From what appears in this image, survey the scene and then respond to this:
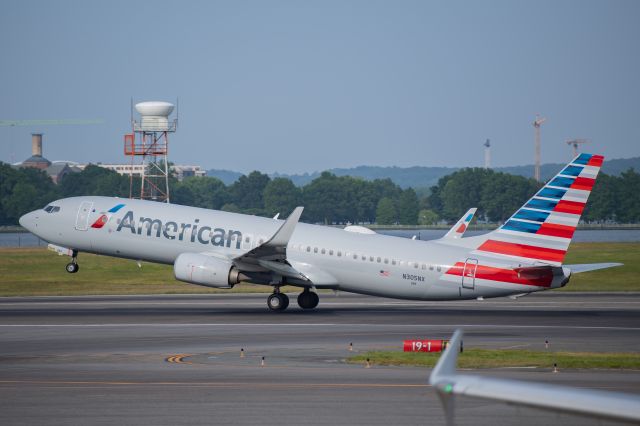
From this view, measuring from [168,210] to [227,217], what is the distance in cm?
298

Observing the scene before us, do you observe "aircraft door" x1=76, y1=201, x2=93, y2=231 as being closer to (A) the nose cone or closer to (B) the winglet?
(A) the nose cone

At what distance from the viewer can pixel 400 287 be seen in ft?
144

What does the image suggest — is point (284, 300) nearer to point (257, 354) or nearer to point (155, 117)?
point (257, 354)

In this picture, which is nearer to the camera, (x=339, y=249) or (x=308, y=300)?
(x=339, y=249)

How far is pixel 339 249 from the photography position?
1763 inches

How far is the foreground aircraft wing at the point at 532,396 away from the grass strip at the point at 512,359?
63.8ft

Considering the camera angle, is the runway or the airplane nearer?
the runway

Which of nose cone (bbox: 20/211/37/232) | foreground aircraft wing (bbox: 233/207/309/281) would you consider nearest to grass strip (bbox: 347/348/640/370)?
foreground aircraft wing (bbox: 233/207/309/281)

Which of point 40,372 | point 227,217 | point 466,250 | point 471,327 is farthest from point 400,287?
point 40,372

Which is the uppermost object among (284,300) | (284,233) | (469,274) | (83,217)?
(83,217)

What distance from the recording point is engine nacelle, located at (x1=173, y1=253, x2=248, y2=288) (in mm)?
42906

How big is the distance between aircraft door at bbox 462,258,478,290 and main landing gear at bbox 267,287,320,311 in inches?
286

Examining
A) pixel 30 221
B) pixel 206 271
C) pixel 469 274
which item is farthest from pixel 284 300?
pixel 30 221

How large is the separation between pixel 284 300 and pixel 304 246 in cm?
271
